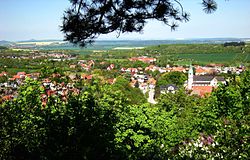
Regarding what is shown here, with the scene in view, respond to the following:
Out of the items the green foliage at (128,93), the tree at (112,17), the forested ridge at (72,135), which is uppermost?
the tree at (112,17)

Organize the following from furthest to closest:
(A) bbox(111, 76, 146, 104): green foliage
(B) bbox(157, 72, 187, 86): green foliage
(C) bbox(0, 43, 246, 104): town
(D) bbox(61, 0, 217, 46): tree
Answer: (B) bbox(157, 72, 187, 86): green foliage → (A) bbox(111, 76, 146, 104): green foliage → (C) bbox(0, 43, 246, 104): town → (D) bbox(61, 0, 217, 46): tree

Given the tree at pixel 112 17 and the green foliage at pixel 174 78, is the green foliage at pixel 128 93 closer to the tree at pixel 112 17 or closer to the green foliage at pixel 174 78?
the green foliage at pixel 174 78

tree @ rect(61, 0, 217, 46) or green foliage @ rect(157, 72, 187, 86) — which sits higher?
tree @ rect(61, 0, 217, 46)

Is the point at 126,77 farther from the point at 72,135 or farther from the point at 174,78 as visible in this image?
the point at 72,135

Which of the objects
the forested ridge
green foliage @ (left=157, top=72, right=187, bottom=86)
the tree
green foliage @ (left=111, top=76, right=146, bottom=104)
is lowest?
green foliage @ (left=157, top=72, right=187, bottom=86)

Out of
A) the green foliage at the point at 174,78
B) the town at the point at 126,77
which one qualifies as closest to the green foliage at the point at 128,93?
the town at the point at 126,77

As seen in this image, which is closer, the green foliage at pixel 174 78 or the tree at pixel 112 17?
the tree at pixel 112 17

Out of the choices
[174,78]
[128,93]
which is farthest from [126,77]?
[128,93]

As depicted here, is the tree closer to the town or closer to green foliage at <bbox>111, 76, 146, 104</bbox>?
the town

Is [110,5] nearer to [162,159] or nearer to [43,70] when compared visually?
[162,159]

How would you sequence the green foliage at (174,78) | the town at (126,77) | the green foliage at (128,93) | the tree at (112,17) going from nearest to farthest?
the tree at (112,17)
the town at (126,77)
the green foliage at (128,93)
the green foliage at (174,78)

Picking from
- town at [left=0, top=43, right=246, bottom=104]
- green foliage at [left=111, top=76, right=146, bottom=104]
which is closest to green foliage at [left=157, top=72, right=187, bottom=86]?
town at [left=0, top=43, right=246, bottom=104]
